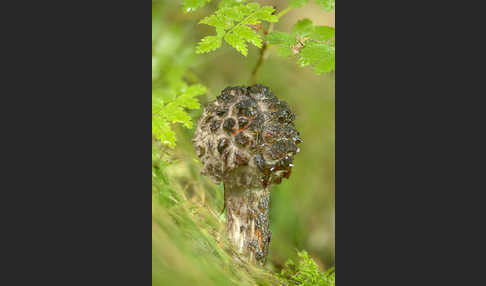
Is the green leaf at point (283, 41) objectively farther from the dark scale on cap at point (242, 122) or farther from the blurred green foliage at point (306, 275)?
the blurred green foliage at point (306, 275)

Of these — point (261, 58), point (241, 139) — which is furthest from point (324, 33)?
point (241, 139)

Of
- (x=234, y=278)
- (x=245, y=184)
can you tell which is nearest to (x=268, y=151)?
(x=245, y=184)

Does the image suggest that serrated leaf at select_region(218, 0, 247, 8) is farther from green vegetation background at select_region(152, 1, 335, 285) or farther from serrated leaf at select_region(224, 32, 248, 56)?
serrated leaf at select_region(224, 32, 248, 56)

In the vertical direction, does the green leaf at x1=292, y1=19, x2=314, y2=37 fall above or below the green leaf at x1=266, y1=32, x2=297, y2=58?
above

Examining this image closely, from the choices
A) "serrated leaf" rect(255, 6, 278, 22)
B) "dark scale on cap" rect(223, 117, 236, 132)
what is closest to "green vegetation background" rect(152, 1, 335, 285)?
"serrated leaf" rect(255, 6, 278, 22)

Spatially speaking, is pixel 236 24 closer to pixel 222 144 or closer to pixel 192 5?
pixel 192 5

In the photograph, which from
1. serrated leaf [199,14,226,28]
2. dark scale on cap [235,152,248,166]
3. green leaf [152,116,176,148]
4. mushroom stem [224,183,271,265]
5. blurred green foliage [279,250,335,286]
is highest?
serrated leaf [199,14,226,28]

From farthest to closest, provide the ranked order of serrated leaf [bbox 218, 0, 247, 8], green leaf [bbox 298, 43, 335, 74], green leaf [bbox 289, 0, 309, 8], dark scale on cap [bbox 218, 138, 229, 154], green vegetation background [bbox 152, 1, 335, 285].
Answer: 1. green leaf [bbox 289, 0, 309, 8]
2. serrated leaf [bbox 218, 0, 247, 8]
3. green leaf [bbox 298, 43, 335, 74]
4. dark scale on cap [bbox 218, 138, 229, 154]
5. green vegetation background [bbox 152, 1, 335, 285]
